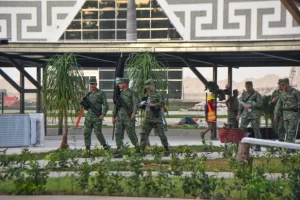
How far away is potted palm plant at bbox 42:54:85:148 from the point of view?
19.7 metres

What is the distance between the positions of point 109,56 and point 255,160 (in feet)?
36.7

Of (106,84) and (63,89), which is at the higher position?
(106,84)

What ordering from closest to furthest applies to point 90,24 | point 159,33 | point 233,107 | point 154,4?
1. point 233,107
2. point 154,4
3. point 159,33
4. point 90,24

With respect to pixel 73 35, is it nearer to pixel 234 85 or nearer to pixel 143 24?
pixel 143 24

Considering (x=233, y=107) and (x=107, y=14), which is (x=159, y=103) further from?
(x=107, y=14)

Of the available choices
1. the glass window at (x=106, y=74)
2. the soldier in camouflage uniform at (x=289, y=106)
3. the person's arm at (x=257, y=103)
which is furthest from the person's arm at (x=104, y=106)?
the glass window at (x=106, y=74)

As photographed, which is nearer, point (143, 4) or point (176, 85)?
point (143, 4)

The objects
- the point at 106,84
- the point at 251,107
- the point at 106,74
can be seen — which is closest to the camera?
the point at 251,107

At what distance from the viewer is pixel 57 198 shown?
11211 millimetres

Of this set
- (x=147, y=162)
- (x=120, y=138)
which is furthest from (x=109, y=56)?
(x=147, y=162)

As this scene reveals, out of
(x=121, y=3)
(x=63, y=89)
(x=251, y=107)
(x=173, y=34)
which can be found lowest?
(x=251, y=107)

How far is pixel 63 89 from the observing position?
64.6 ft

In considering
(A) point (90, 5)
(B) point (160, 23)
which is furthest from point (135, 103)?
(B) point (160, 23)

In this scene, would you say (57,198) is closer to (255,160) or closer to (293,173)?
(293,173)
